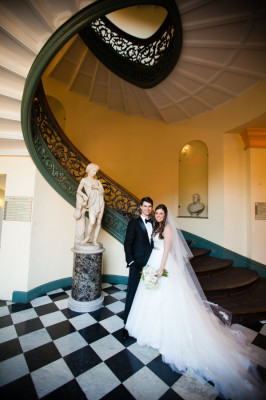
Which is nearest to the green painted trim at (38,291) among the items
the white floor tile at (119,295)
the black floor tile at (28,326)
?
the black floor tile at (28,326)

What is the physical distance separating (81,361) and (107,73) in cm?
531

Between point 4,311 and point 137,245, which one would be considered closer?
point 137,245

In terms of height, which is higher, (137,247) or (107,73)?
(107,73)

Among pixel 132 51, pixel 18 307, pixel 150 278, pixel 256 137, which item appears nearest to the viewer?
pixel 150 278

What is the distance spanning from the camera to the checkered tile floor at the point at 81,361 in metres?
1.36

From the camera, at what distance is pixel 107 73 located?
13.6 ft

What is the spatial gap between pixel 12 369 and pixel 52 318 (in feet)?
2.61

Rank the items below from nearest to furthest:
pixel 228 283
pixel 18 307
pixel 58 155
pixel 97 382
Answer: pixel 97 382 → pixel 18 307 → pixel 228 283 → pixel 58 155

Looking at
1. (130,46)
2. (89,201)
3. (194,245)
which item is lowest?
(194,245)

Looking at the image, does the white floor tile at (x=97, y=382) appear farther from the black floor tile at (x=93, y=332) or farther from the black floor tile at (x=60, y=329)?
the black floor tile at (x=60, y=329)

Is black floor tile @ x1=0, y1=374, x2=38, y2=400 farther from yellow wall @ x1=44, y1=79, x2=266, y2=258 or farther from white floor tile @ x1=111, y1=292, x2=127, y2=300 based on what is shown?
yellow wall @ x1=44, y1=79, x2=266, y2=258

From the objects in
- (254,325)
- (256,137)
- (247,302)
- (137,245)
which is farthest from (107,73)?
(254,325)

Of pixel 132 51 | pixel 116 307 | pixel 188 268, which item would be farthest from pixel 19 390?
pixel 132 51

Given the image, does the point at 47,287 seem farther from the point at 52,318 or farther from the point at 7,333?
the point at 7,333
